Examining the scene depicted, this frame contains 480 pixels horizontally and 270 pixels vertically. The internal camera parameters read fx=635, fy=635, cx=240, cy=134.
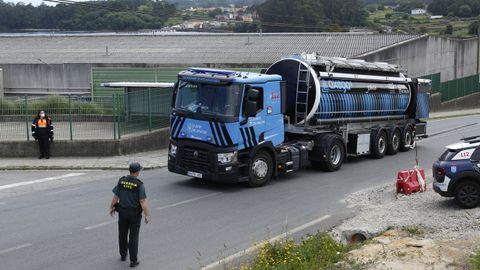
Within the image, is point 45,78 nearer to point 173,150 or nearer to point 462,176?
point 173,150

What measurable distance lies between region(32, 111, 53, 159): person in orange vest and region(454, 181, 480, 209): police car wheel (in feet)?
44.5

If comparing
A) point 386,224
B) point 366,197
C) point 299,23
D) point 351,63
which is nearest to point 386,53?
point 351,63

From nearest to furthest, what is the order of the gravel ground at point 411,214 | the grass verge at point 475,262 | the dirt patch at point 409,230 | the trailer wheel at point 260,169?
1. the grass verge at point 475,262
2. the dirt patch at point 409,230
3. the gravel ground at point 411,214
4. the trailer wheel at point 260,169

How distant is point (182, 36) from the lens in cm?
4809

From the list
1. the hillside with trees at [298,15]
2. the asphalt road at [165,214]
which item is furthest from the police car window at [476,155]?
the hillside with trees at [298,15]

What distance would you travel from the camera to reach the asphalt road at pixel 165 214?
10602mm

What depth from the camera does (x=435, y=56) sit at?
51781 millimetres

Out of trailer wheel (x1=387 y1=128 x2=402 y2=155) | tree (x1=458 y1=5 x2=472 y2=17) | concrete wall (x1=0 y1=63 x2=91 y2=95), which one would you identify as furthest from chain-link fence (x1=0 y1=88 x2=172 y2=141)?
tree (x1=458 y1=5 x2=472 y2=17)

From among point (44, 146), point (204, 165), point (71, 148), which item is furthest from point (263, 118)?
point (44, 146)

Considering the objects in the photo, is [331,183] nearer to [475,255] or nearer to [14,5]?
[475,255]

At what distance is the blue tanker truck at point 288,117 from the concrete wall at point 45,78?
70.0 feet

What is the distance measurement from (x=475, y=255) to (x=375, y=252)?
1443mm

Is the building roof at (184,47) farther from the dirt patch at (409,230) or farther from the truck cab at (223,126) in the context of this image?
the dirt patch at (409,230)

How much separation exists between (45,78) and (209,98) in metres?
25.8
